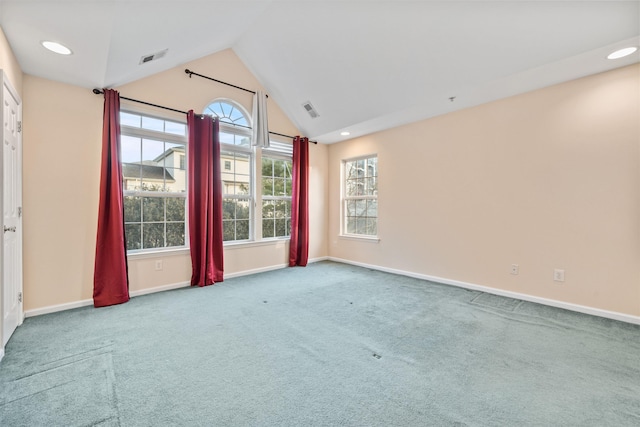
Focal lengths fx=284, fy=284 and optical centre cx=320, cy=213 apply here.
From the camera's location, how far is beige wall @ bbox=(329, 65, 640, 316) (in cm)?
273

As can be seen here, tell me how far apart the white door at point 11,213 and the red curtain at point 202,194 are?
1.60 meters

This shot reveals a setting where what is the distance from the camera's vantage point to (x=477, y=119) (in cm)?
365

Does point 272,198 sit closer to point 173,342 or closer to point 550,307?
point 173,342

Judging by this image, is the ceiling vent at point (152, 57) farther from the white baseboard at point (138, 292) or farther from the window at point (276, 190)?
the white baseboard at point (138, 292)

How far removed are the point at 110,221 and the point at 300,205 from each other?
9.22 feet

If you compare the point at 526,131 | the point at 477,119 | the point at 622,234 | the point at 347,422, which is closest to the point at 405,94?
the point at 477,119

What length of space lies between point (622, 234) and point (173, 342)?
Result: 13.7 feet

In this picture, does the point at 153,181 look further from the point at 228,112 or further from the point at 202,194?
the point at 228,112

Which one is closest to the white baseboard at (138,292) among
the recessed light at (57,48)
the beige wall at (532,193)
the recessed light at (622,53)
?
the beige wall at (532,193)

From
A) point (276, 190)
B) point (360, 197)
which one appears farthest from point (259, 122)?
point (360, 197)

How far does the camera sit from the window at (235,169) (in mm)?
4340

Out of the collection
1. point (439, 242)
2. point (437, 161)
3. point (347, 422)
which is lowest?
point (347, 422)

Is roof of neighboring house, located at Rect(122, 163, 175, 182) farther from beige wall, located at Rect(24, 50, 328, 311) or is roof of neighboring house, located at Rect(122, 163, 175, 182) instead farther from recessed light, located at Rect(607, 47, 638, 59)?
recessed light, located at Rect(607, 47, 638, 59)

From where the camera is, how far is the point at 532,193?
323cm
